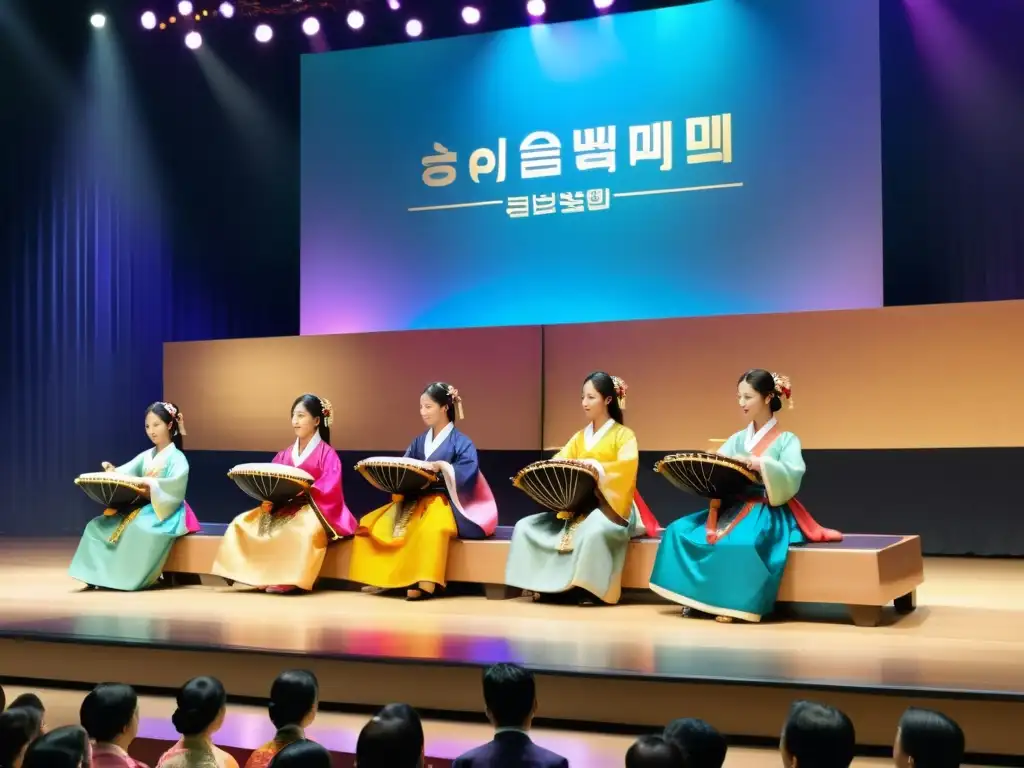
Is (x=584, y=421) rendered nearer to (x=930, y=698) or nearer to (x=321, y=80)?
(x=321, y=80)

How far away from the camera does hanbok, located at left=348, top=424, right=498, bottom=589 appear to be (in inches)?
205

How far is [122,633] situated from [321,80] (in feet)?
16.2

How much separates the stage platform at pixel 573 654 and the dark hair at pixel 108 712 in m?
1.34

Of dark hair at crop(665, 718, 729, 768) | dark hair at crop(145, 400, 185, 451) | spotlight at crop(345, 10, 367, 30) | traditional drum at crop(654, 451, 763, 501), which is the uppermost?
spotlight at crop(345, 10, 367, 30)

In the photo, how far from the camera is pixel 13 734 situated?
6.95 feet

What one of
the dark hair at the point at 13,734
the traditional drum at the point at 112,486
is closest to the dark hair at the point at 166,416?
the traditional drum at the point at 112,486

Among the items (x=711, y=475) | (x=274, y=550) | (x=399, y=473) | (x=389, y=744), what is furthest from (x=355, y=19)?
(x=389, y=744)

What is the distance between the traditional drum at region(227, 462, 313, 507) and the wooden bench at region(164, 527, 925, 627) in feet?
1.31

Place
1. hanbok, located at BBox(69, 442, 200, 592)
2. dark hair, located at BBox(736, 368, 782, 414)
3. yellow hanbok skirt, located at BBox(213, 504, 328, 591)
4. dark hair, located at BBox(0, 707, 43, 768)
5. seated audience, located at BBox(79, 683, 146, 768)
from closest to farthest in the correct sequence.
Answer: dark hair, located at BBox(0, 707, 43, 768)
seated audience, located at BBox(79, 683, 146, 768)
dark hair, located at BBox(736, 368, 782, 414)
yellow hanbok skirt, located at BBox(213, 504, 328, 591)
hanbok, located at BBox(69, 442, 200, 592)

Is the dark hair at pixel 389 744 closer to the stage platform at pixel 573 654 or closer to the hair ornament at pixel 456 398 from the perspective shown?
the stage platform at pixel 573 654

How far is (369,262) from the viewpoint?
7.82 meters

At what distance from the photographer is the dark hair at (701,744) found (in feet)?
6.71

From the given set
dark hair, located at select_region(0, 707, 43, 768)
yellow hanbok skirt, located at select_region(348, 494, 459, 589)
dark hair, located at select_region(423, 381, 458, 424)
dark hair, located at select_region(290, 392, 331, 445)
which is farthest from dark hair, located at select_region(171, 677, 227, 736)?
dark hair, located at select_region(290, 392, 331, 445)

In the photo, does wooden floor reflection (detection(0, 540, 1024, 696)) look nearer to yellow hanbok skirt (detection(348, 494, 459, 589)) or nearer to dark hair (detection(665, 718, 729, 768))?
yellow hanbok skirt (detection(348, 494, 459, 589))
